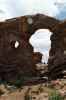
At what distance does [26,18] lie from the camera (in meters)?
35.8

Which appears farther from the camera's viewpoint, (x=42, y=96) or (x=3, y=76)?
(x=3, y=76)

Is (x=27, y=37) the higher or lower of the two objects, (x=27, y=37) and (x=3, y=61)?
the higher

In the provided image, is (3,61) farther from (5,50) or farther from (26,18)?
(26,18)

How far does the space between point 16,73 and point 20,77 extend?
71 centimetres

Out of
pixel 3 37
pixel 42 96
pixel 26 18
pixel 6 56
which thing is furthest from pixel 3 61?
pixel 42 96

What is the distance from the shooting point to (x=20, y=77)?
34812 mm

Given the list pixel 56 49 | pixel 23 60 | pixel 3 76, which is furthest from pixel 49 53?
pixel 3 76

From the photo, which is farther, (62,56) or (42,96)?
(62,56)

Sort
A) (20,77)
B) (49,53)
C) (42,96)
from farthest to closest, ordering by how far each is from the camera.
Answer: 1. (49,53)
2. (20,77)
3. (42,96)

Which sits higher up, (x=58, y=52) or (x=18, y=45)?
(x=18, y=45)

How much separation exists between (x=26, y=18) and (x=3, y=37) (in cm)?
358

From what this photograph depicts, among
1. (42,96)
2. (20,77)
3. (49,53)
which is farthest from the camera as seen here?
(49,53)

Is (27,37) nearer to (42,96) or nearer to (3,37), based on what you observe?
(3,37)

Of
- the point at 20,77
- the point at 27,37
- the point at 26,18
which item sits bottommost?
the point at 20,77
